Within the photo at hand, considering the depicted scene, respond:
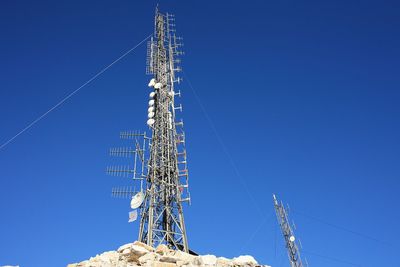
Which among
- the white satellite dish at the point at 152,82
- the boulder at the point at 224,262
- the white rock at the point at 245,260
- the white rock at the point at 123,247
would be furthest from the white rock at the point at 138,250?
the white satellite dish at the point at 152,82

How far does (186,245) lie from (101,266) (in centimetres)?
856

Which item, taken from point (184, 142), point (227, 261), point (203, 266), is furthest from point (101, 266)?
point (184, 142)

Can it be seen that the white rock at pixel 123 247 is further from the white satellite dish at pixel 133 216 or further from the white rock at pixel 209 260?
the white satellite dish at pixel 133 216

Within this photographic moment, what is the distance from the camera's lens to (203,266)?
608 inches

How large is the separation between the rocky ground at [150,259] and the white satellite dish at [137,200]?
7.14m

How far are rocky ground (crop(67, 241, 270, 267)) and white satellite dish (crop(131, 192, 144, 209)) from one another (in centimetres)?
714

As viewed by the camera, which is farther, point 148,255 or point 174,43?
point 174,43

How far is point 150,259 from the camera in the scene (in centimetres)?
1555

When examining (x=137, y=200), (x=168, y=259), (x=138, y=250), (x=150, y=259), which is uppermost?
(x=137, y=200)

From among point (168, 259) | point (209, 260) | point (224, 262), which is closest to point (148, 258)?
point (168, 259)

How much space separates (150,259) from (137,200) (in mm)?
8696

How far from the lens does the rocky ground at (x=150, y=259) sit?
15.3 meters

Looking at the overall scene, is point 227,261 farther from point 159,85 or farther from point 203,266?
point 159,85

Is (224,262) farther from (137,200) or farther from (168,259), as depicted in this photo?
(137,200)
